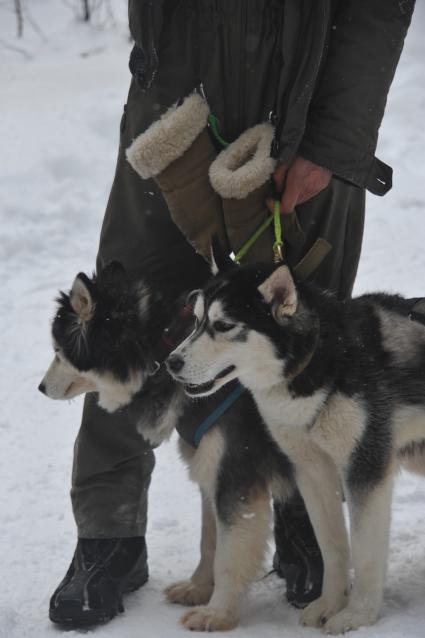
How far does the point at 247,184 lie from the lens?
327 cm

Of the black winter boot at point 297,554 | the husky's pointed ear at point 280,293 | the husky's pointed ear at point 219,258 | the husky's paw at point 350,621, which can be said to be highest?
the husky's pointed ear at point 219,258

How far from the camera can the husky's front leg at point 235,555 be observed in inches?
132

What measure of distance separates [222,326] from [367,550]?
35.9 inches

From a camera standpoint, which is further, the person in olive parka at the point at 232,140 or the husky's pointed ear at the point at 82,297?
the husky's pointed ear at the point at 82,297

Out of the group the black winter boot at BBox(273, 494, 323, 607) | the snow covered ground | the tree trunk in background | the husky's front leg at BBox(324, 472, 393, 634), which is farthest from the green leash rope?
the tree trunk in background

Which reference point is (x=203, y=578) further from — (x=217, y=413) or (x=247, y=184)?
(x=247, y=184)

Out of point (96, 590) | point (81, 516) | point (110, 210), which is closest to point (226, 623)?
point (96, 590)

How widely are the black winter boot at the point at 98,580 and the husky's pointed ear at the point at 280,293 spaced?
1.29 m

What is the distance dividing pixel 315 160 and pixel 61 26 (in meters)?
9.53

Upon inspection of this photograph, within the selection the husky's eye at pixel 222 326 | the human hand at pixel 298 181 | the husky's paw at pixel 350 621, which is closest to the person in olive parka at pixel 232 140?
the human hand at pixel 298 181

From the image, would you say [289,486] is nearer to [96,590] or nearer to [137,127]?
[96,590]

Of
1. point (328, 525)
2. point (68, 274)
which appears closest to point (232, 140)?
point (328, 525)

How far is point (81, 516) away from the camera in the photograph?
12.2ft

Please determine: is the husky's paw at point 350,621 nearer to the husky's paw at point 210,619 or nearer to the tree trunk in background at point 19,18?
the husky's paw at point 210,619
